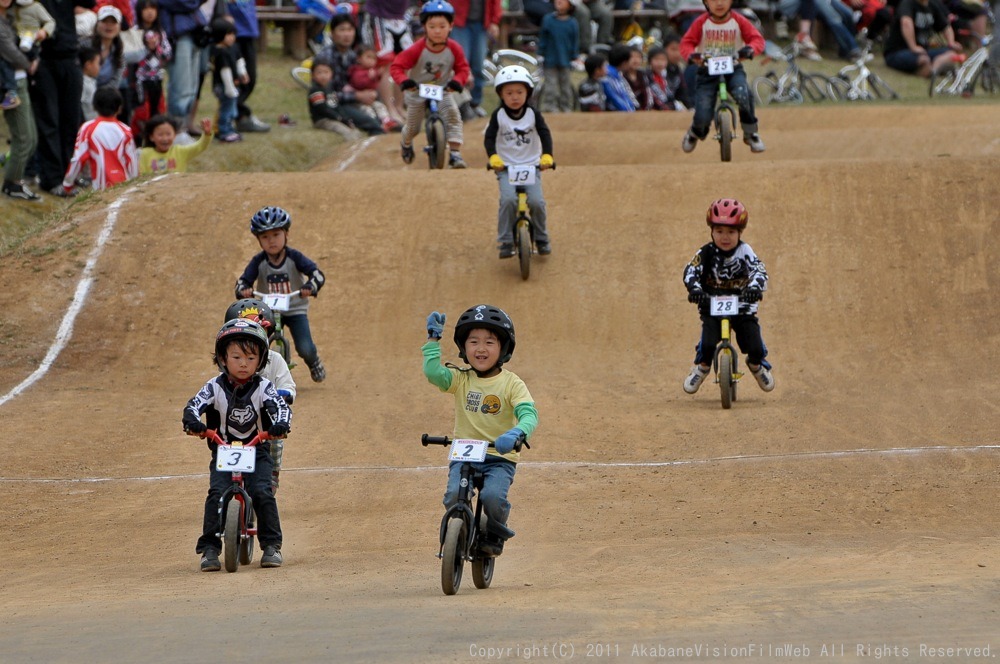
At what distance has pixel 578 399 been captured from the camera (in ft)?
41.8

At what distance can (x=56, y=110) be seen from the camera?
17.8 m

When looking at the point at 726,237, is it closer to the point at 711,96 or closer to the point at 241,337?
the point at 241,337

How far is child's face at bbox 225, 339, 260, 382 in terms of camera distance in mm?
7883

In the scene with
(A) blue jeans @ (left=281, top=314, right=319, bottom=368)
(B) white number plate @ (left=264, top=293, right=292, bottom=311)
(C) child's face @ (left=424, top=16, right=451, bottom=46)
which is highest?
(C) child's face @ (left=424, top=16, right=451, bottom=46)

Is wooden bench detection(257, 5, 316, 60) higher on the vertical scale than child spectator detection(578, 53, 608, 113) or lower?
higher

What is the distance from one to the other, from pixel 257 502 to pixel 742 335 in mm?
5417

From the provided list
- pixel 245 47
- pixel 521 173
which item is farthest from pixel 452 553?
pixel 245 47

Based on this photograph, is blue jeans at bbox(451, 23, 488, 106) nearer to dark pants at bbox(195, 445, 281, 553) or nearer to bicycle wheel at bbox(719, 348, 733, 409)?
bicycle wheel at bbox(719, 348, 733, 409)

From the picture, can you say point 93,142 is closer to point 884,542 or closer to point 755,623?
point 884,542

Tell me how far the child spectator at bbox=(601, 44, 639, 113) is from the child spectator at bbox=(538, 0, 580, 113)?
688 millimetres

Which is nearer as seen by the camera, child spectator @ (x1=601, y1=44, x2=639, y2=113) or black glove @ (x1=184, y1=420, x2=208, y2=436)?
black glove @ (x1=184, y1=420, x2=208, y2=436)

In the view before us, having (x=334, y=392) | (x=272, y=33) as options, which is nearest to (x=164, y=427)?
(x=334, y=392)

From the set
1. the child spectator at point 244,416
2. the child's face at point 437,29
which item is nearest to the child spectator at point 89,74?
the child's face at point 437,29

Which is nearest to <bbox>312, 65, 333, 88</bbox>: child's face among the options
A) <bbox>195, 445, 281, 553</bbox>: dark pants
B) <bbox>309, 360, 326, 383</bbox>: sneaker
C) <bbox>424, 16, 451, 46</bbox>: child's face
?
<bbox>424, 16, 451, 46</bbox>: child's face
